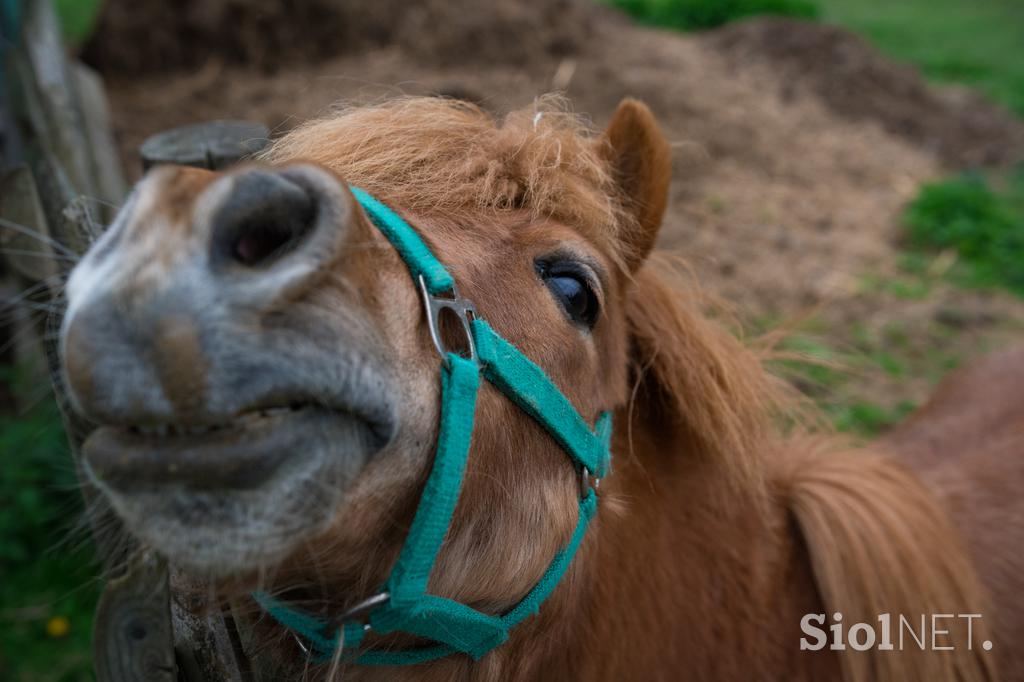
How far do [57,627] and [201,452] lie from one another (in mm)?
2960

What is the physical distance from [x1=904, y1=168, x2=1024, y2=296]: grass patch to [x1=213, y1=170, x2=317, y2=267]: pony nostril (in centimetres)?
584

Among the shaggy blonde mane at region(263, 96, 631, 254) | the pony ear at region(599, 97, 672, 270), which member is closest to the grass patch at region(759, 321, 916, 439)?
the pony ear at region(599, 97, 672, 270)

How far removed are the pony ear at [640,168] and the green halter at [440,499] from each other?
0.57m

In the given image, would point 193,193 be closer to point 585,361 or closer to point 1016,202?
point 585,361

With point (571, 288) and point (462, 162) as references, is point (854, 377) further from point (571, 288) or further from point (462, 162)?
point (462, 162)

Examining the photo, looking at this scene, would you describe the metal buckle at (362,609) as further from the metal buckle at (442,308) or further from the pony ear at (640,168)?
the pony ear at (640,168)

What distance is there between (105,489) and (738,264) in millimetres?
5036

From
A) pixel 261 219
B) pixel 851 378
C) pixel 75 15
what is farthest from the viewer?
pixel 75 15

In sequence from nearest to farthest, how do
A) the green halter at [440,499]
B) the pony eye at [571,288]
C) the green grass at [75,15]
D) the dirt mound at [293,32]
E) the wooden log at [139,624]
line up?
the green halter at [440,499] < the wooden log at [139,624] < the pony eye at [571,288] < the dirt mound at [293,32] < the green grass at [75,15]

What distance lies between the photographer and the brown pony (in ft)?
3.08

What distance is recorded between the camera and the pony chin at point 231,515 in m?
0.98

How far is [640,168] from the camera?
1.88 metres

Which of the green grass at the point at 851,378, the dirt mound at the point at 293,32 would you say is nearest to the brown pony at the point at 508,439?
the green grass at the point at 851,378

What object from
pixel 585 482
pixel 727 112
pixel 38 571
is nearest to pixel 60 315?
pixel 585 482
